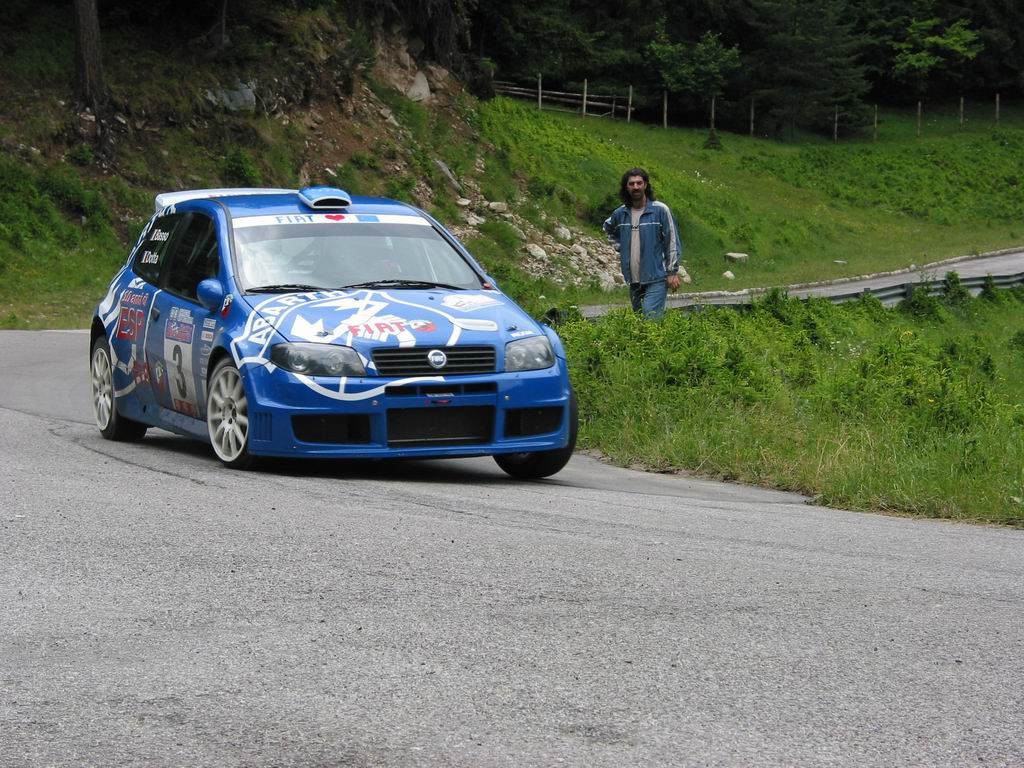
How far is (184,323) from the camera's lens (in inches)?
404

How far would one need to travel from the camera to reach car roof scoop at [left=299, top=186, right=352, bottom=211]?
10.8 metres

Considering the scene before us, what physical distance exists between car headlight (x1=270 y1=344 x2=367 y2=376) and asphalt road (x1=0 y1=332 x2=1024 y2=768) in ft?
2.28

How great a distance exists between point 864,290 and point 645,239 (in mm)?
13946

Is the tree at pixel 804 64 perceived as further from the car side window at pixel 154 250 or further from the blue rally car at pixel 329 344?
the blue rally car at pixel 329 344

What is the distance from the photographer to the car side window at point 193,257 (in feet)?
34.3

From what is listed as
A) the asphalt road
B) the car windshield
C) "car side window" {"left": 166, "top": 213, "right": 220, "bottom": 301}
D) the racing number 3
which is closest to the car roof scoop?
the car windshield

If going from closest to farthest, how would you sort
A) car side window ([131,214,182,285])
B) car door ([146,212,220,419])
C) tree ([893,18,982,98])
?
1. car door ([146,212,220,419])
2. car side window ([131,214,182,285])
3. tree ([893,18,982,98])

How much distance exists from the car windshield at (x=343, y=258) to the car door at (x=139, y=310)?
0.99 metres

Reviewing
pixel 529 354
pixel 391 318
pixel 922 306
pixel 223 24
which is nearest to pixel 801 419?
pixel 529 354

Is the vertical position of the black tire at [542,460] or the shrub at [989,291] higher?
the black tire at [542,460]

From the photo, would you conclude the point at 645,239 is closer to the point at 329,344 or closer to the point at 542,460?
the point at 542,460

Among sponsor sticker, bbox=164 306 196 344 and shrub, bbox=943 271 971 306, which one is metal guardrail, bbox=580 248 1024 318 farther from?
sponsor sticker, bbox=164 306 196 344

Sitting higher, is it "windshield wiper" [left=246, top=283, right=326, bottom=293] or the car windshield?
the car windshield

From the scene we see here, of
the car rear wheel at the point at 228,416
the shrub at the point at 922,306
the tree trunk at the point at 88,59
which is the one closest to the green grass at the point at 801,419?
the car rear wheel at the point at 228,416
